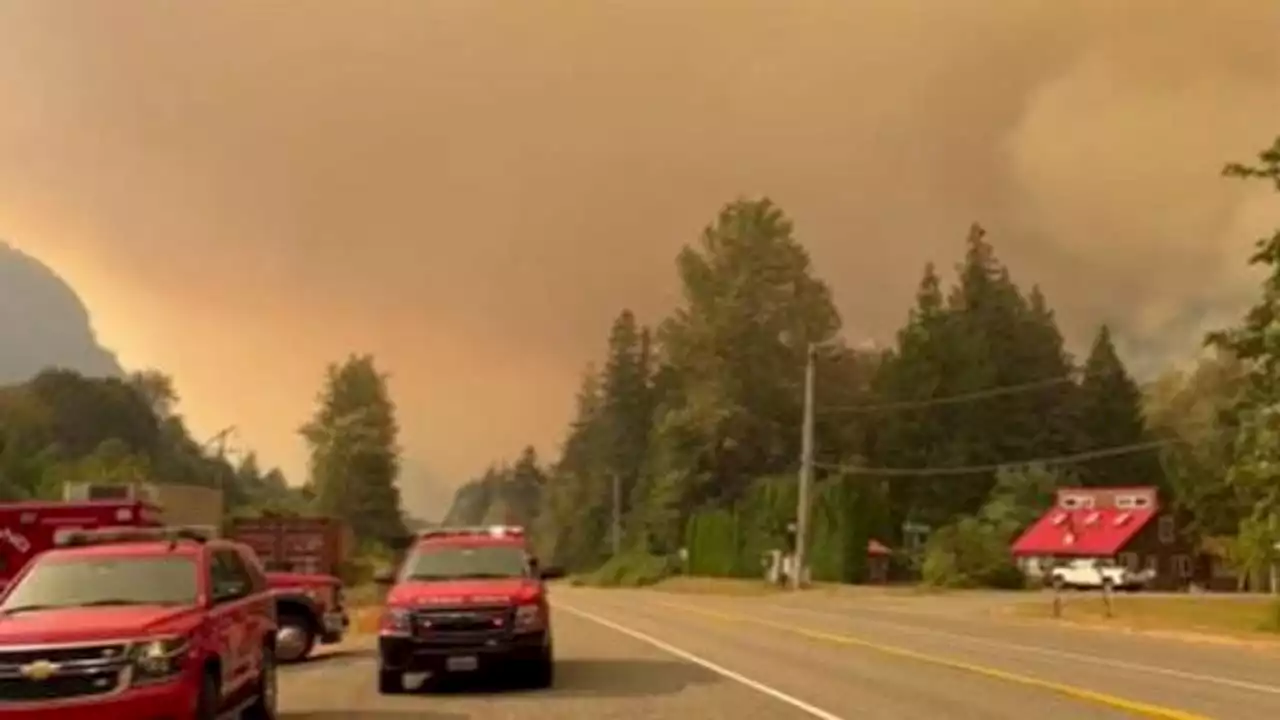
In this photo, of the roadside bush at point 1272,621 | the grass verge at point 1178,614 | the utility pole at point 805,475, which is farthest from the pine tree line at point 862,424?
the roadside bush at point 1272,621

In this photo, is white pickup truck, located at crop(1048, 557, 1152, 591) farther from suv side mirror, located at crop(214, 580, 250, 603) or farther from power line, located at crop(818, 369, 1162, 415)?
suv side mirror, located at crop(214, 580, 250, 603)

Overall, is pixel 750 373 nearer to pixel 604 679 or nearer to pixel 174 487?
pixel 174 487

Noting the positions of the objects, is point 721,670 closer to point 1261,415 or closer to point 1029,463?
point 1261,415

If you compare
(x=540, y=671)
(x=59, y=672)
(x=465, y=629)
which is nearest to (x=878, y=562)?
(x=540, y=671)

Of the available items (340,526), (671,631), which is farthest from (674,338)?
(671,631)

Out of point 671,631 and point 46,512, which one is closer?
point 46,512

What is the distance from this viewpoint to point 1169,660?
27656 mm

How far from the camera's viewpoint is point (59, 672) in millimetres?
13070

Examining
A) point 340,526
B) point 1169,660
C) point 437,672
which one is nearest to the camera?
point 437,672

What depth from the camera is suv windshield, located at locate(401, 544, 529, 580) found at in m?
21.8

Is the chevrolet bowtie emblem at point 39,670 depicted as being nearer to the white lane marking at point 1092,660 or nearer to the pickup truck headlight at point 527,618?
the pickup truck headlight at point 527,618

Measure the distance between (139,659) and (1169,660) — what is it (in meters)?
19.3

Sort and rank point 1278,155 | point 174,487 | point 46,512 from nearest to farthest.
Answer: point 46,512, point 1278,155, point 174,487

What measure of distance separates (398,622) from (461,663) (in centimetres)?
92
